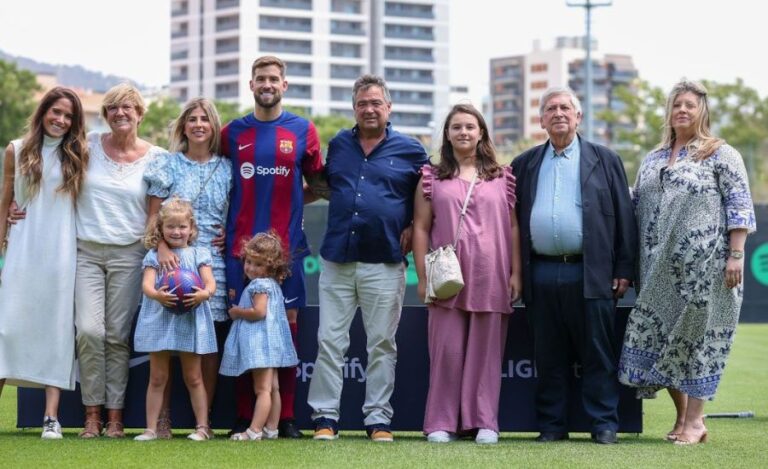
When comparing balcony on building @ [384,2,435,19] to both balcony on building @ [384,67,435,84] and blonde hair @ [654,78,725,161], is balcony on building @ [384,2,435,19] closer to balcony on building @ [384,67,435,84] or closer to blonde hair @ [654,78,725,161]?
balcony on building @ [384,67,435,84]

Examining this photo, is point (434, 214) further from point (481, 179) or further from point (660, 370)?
point (660, 370)

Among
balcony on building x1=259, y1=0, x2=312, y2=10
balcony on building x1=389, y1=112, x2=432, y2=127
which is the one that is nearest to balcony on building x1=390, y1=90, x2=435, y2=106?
balcony on building x1=389, y1=112, x2=432, y2=127

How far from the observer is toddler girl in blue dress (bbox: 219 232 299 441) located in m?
7.22

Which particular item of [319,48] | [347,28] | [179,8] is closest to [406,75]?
[347,28]

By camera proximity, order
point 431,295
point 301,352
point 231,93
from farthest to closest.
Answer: point 231,93, point 301,352, point 431,295

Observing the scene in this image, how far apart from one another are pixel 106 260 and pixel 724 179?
343cm

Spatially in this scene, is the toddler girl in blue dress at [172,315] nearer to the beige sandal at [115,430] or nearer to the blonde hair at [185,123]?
the beige sandal at [115,430]

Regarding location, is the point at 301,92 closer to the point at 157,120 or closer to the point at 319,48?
the point at 319,48

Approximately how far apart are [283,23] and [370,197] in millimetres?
105841

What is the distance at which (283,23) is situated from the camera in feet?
365

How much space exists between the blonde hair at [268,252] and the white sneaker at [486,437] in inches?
55.0

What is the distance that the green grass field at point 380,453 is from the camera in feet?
20.9

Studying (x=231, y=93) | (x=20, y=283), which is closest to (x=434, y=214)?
(x=20, y=283)

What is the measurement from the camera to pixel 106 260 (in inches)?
291
